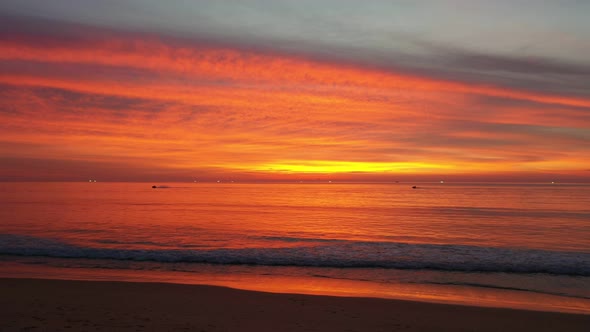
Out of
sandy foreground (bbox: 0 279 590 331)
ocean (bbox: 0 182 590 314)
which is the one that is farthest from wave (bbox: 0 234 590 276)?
sandy foreground (bbox: 0 279 590 331)

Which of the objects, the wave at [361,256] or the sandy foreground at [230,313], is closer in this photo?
the sandy foreground at [230,313]

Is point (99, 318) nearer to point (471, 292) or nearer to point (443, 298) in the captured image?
point (443, 298)

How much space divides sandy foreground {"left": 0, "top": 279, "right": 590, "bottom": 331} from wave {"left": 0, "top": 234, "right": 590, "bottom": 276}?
720cm

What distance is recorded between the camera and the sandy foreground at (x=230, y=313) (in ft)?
33.9

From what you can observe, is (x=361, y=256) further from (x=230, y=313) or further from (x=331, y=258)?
(x=230, y=313)

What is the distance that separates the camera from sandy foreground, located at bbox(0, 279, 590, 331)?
10.3 m

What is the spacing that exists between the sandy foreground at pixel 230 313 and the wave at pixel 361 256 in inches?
283

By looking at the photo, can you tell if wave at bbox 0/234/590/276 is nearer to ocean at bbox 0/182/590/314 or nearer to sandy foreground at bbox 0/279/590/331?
ocean at bbox 0/182/590/314

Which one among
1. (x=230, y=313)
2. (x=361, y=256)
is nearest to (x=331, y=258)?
(x=361, y=256)

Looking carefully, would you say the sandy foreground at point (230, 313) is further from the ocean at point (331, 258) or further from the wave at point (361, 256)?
the wave at point (361, 256)

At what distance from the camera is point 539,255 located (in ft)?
73.8

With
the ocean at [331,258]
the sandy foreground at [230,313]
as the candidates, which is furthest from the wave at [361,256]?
the sandy foreground at [230,313]

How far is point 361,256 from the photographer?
72.3 feet

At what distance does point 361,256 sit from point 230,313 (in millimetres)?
11829
